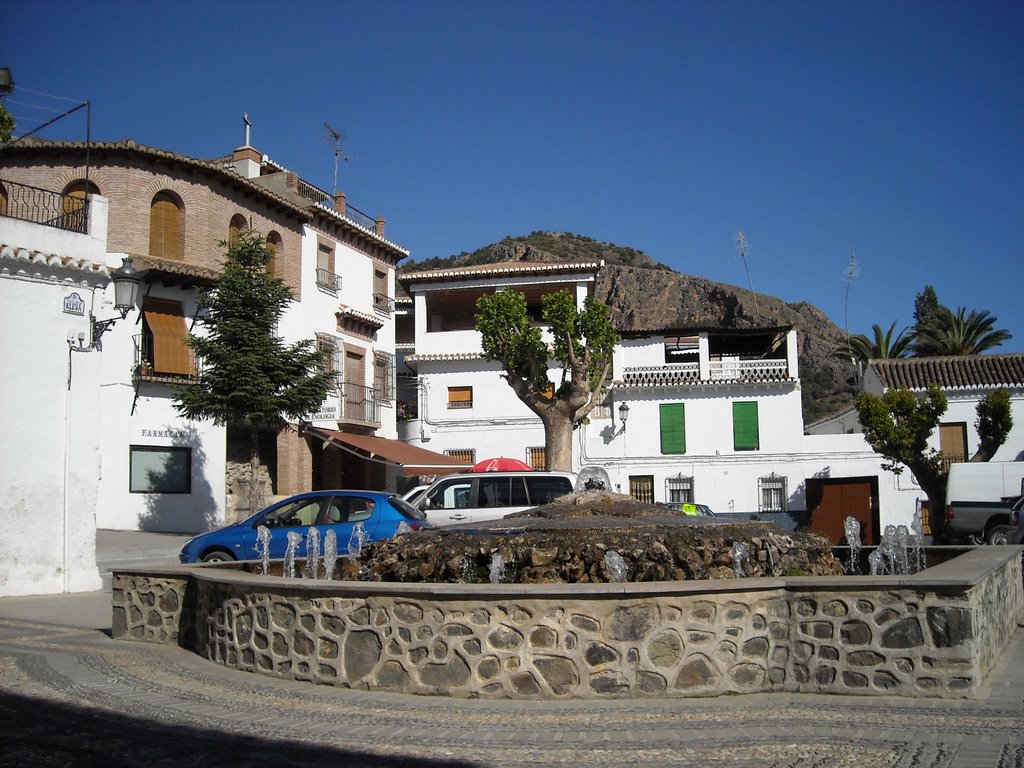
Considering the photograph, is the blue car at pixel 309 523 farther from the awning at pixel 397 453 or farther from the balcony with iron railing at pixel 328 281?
the balcony with iron railing at pixel 328 281

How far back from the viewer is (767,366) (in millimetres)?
35781

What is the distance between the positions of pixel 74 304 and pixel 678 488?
24648 mm

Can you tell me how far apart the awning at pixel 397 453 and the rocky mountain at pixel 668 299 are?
5819cm

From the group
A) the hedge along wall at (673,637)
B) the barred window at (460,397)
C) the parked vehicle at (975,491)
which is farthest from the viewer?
the barred window at (460,397)

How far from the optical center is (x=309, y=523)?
46.9 feet

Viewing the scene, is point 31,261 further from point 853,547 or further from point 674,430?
point 674,430

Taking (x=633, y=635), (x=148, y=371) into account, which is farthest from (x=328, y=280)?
(x=633, y=635)

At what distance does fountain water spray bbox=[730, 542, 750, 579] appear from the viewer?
8344 mm

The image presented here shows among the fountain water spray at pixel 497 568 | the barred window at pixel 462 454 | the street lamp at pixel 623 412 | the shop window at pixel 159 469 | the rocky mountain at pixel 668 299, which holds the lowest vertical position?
the fountain water spray at pixel 497 568

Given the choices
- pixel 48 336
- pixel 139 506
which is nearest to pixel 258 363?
pixel 139 506

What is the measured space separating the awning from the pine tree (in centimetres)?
627

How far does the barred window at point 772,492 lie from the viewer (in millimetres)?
34906

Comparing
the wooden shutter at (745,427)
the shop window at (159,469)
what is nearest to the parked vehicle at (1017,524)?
the wooden shutter at (745,427)

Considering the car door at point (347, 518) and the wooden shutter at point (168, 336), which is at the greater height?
the wooden shutter at point (168, 336)
